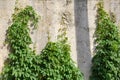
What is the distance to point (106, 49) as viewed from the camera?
301 inches

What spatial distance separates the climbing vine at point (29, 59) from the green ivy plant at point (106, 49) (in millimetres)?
491

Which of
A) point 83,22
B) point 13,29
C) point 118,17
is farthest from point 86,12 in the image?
point 13,29

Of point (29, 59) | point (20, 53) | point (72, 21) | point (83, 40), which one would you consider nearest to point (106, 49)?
point (83, 40)

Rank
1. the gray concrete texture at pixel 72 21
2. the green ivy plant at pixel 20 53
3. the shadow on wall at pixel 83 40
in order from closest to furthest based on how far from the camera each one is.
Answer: the green ivy plant at pixel 20 53 < the gray concrete texture at pixel 72 21 < the shadow on wall at pixel 83 40

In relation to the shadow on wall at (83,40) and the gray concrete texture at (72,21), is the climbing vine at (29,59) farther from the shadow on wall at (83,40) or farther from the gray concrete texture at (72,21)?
the shadow on wall at (83,40)

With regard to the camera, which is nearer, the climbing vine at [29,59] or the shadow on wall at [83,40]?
the climbing vine at [29,59]

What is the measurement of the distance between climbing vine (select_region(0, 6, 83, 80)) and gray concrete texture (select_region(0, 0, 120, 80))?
0.19 m

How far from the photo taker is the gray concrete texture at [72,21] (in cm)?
745

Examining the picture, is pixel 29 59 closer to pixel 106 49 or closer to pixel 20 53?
pixel 20 53

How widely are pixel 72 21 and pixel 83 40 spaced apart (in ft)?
1.69

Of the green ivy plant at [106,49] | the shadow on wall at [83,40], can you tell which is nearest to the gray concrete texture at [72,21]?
the shadow on wall at [83,40]

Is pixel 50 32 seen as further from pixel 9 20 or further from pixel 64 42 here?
pixel 9 20

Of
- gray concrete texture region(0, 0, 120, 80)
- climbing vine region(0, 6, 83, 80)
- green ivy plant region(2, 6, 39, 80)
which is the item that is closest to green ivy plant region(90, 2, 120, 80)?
gray concrete texture region(0, 0, 120, 80)

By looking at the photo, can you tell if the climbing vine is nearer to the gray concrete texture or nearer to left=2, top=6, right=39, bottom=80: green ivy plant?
left=2, top=6, right=39, bottom=80: green ivy plant
